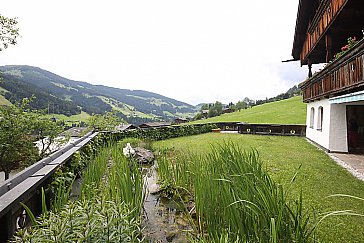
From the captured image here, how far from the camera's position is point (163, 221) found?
3.36 metres

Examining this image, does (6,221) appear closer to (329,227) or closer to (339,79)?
(329,227)

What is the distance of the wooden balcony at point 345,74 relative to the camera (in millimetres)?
5254

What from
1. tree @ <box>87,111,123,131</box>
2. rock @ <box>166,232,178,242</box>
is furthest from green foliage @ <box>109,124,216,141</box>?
rock @ <box>166,232,178,242</box>

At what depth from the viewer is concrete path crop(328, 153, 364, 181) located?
6215mm

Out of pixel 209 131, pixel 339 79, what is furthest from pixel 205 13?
pixel 339 79

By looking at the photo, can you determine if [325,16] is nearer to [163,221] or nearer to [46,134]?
[163,221]

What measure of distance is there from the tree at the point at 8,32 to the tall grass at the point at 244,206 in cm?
916

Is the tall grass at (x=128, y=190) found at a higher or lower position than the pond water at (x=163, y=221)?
higher

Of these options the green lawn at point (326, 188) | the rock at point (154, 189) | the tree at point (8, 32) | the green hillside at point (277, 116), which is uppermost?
the tree at point (8, 32)

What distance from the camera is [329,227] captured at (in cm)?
327

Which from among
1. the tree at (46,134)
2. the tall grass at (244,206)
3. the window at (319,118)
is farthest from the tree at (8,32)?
the window at (319,118)

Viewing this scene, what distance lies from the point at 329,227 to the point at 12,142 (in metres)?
6.96

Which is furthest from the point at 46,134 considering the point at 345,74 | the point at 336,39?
the point at 336,39

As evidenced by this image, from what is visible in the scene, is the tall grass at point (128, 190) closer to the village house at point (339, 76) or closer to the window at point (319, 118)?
the village house at point (339, 76)
